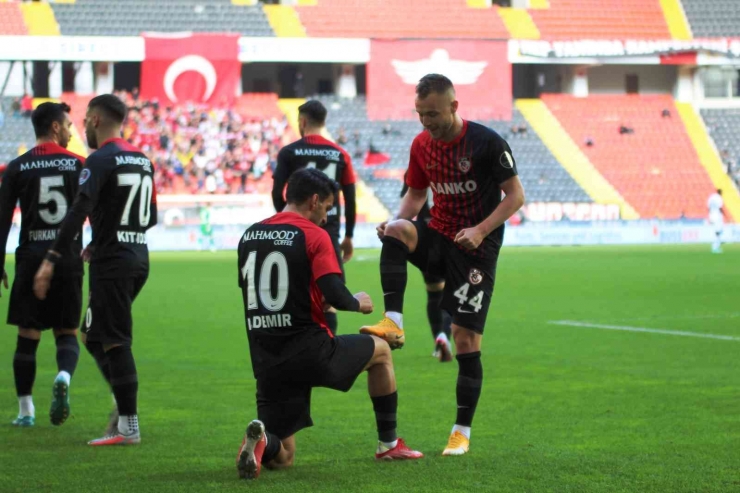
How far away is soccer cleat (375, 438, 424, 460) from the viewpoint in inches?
245

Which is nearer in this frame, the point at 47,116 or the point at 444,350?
the point at 47,116

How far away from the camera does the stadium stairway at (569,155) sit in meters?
45.3

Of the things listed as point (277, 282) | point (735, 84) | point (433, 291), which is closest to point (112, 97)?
point (277, 282)

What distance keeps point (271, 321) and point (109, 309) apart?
1.50m

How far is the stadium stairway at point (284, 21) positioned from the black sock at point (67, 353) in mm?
40186

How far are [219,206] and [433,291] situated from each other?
1159 inches

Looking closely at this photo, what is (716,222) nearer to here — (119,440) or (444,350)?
(444,350)

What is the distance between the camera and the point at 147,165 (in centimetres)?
705

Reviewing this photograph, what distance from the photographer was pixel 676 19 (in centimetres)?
5325

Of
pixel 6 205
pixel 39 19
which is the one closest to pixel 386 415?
pixel 6 205

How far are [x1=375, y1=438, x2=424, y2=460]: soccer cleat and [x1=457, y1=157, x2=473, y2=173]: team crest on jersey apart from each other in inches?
58.4

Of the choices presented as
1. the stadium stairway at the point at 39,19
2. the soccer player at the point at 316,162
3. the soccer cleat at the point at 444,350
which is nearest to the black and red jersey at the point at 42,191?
the soccer player at the point at 316,162

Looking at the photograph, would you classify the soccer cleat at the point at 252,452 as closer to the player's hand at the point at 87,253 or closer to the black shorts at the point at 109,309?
the black shorts at the point at 109,309

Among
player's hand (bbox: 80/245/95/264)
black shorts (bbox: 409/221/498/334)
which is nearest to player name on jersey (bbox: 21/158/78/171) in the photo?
player's hand (bbox: 80/245/95/264)
